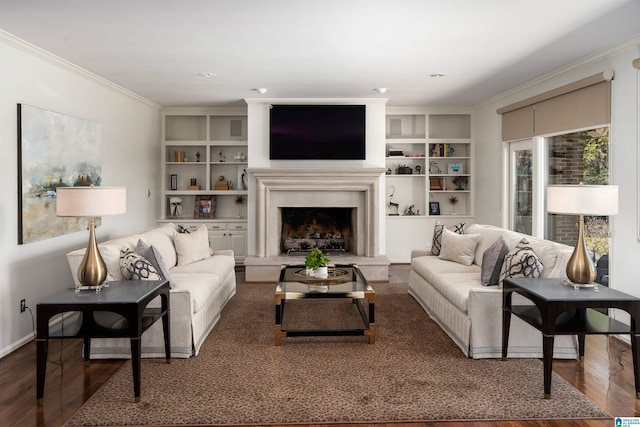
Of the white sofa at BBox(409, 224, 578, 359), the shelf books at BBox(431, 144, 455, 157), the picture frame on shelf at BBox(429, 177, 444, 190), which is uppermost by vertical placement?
the shelf books at BBox(431, 144, 455, 157)

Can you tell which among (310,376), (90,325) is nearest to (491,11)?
(310,376)

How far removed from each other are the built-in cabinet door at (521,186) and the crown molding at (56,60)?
5.21 meters

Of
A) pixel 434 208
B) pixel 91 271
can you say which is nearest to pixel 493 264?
pixel 91 271

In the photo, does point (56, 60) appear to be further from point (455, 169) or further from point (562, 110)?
point (455, 169)

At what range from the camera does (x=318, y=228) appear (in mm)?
7301

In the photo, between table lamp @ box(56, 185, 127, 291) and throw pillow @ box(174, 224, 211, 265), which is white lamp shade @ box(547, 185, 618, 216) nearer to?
table lamp @ box(56, 185, 127, 291)

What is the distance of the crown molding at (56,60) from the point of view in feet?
12.4

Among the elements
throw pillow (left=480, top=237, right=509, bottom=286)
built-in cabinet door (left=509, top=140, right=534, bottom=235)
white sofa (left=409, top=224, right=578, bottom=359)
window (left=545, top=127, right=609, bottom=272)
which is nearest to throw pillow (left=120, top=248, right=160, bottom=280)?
white sofa (left=409, top=224, right=578, bottom=359)

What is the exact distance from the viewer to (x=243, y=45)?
4.06m

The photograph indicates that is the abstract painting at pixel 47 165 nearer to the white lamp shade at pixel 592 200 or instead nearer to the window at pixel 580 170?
the white lamp shade at pixel 592 200

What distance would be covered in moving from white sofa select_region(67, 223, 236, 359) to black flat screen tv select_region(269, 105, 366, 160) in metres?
2.21

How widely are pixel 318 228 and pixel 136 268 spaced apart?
4023 mm

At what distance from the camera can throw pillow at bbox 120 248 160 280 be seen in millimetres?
3514

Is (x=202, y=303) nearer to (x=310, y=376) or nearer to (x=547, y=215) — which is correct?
(x=310, y=376)
